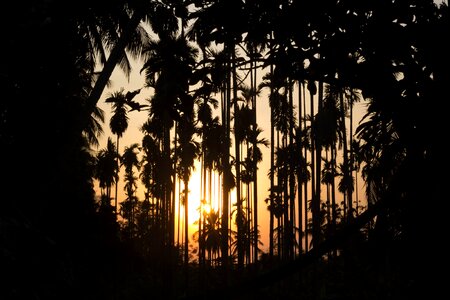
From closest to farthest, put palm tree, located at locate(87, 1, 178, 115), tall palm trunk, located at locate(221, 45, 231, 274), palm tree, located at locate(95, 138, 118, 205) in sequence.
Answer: palm tree, located at locate(87, 1, 178, 115), tall palm trunk, located at locate(221, 45, 231, 274), palm tree, located at locate(95, 138, 118, 205)

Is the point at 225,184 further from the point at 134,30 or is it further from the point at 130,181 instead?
the point at 130,181

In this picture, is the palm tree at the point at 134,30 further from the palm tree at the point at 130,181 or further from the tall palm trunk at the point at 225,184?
the palm tree at the point at 130,181

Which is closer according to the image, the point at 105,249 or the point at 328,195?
the point at 105,249

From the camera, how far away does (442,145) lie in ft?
6.46

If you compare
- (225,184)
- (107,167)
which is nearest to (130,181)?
(107,167)

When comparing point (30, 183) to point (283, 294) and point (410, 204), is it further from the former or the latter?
point (283, 294)

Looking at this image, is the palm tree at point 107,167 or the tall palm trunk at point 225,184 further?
the palm tree at point 107,167

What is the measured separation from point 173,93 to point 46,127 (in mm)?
7152

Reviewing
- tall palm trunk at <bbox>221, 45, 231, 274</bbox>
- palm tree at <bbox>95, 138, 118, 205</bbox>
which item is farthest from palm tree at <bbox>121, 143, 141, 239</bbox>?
tall palm trunk at <bbox>221, 45, 231, 274</bbox>

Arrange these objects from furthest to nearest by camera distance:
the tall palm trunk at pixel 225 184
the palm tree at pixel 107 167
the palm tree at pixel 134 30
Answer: the palm tree at pixel 107 167 < the tall palm trunk at pixel 225 184 < the palm tree at pixel 134 30

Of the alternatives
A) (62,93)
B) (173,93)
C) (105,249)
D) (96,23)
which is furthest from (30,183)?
(96,23)

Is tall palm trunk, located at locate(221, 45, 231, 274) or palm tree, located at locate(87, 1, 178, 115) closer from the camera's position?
palm tree, located at locate(87, 1, 178, 115)

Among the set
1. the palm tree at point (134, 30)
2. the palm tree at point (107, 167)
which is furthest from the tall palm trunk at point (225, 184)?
the palm tree at point (107, 167)

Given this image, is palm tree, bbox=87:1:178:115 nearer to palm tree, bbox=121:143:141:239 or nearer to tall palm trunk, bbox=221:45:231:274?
tall palm trunk, bbox=221:45:231:274
